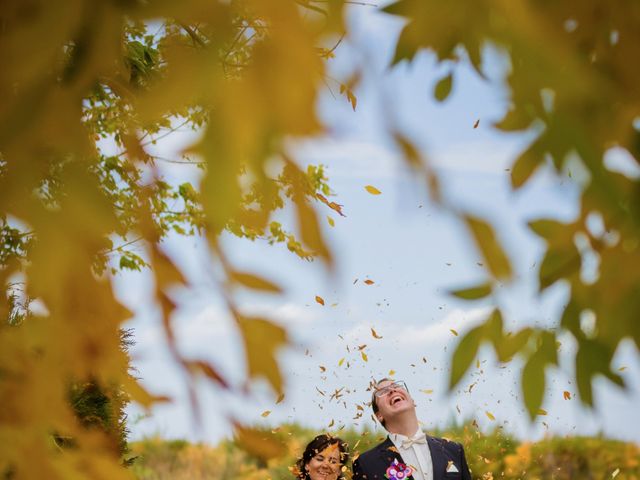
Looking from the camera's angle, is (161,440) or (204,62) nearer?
(204,62)

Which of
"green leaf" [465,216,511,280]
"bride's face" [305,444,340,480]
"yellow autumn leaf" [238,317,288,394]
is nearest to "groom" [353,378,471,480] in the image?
"bride's face" [305,444,340,480]

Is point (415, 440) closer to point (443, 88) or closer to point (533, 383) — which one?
point (443, 88)

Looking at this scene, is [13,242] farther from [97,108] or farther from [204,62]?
[204,62]

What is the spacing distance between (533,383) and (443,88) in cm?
150

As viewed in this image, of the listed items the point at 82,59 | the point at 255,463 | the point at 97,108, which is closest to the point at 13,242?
the point at 97,108

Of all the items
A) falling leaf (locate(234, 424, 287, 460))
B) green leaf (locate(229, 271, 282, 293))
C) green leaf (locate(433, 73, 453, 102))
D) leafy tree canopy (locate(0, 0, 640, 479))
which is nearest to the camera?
leafy tree canopy (locate(0, 0, 640, 479))

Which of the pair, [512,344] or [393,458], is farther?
[393,458]

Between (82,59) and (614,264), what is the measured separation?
3.59ft

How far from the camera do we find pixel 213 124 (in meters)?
0.93

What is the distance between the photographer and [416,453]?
5.11 metres

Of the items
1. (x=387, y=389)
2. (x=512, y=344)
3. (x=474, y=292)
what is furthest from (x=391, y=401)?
(x=474, y=292)

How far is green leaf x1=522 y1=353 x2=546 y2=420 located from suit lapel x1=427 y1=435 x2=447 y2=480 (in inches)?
142

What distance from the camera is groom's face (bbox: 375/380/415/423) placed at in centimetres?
518

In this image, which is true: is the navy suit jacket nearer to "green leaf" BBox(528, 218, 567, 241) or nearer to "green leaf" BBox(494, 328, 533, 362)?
"green leaf" BBox(494, 328, 533, 362)
